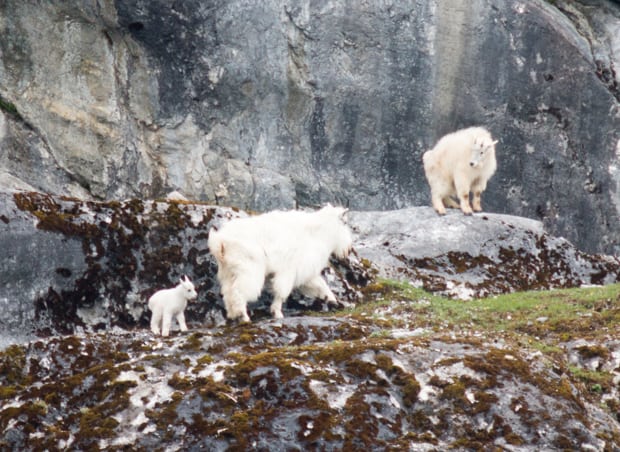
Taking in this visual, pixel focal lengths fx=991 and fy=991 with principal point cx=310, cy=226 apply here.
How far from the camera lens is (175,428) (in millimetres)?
12250

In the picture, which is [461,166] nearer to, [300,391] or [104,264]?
[104,264]

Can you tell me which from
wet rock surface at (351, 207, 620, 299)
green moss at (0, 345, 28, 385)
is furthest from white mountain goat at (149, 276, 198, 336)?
wet rock surface at (351, 207, 620, 299)

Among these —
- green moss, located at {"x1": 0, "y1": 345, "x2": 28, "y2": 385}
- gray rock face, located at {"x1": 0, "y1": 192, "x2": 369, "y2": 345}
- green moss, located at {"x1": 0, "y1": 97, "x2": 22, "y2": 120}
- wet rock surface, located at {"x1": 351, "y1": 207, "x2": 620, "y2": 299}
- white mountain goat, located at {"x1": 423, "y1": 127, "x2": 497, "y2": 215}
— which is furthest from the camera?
green moss, located at {"x1": 0, "y1": 97, "x2": 22, "y2": 120}

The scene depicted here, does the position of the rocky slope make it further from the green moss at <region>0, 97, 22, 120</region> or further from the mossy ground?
the green moss at <region>0, 97, 22, 120</region>

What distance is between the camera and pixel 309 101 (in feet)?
111

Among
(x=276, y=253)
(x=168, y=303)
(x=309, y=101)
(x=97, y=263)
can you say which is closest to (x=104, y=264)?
(x=97, y=263)

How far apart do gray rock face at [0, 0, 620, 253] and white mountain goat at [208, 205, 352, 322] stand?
13370mm

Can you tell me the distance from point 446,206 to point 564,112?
9556mm

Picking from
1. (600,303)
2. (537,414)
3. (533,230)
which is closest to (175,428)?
(537,414)

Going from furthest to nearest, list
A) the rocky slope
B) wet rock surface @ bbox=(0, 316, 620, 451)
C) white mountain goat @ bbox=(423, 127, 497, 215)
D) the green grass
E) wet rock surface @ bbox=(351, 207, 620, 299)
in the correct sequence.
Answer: white mountain goat @ bbox=(423, 127, 497, 215)
wet rock surface @ bbox=(351, 207, 620, 299)
the green grass
the rocky slope
wet rock surface @ bbox=(0, 316, 620, 451)

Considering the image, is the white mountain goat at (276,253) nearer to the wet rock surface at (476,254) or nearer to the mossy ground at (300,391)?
the mossy ground at (300,391)

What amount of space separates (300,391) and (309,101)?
2187cm

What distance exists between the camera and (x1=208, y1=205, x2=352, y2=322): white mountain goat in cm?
1706

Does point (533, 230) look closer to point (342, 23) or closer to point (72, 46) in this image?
point (342, 23)
